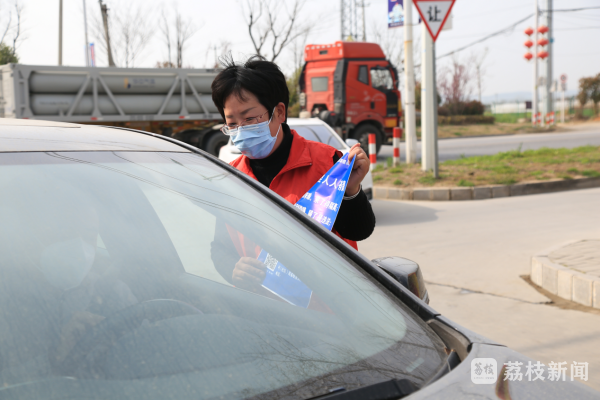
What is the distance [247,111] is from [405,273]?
1.01 m

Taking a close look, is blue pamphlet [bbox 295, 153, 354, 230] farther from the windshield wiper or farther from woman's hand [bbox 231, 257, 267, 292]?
the windshield wiper

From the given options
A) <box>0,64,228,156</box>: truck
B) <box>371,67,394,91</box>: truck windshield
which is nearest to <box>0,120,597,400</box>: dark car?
<box>0,64,228,156</box>: truck

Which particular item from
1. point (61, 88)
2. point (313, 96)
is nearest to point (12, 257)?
point (61, 88)

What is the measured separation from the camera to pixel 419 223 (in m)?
7.52

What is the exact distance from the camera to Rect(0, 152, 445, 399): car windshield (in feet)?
3.63

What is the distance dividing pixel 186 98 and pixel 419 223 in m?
8.79

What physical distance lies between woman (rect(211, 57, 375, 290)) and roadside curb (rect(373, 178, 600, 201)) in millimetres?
7244

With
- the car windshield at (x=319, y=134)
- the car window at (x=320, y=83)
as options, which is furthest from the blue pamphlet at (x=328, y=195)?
the car window at (x=320, y=83)

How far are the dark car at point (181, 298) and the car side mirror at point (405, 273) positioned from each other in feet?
0.04

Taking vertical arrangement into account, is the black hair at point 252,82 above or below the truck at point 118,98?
below

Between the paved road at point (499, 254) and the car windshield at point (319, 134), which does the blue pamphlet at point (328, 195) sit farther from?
the car windshield at point (319, 134)

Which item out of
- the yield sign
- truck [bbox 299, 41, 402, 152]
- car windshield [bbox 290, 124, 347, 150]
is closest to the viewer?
car windshield [bbox 290, 124, 347, 150]

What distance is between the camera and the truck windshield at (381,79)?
17.4m

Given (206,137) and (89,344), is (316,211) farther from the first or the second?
(206,137)
